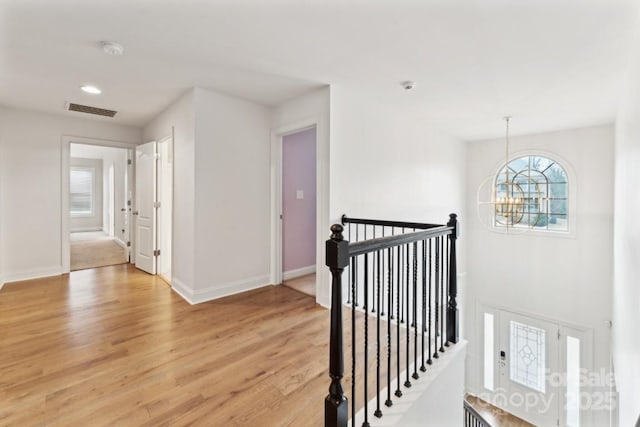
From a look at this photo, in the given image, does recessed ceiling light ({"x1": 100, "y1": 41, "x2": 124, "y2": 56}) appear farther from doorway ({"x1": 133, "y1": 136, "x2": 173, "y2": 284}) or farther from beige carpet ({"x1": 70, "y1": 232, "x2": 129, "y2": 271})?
beige carpet ({"x1": 70, "y1": 232, "x2": 129, "y2": 271})

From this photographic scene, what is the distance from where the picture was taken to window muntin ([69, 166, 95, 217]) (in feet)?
29.3

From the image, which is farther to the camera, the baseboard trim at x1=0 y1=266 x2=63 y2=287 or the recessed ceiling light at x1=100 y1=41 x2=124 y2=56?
the baseboard trim at x1=0 y1=266 x2=63 y2=287

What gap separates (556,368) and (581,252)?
206cm

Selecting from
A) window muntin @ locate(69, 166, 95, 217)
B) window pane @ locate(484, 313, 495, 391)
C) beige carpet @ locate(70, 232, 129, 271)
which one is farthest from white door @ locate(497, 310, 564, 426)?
window muntin @ locate(69, 166, 95, 217)

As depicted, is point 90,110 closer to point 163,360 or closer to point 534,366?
point 163,360

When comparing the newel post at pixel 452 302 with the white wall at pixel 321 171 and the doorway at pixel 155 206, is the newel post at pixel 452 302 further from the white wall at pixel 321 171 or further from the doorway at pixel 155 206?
the doorway at pixel 155 206

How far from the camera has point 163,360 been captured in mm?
2043

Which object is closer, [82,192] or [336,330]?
[336,330]

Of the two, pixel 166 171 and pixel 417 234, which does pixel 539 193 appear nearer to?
pixel 417 234

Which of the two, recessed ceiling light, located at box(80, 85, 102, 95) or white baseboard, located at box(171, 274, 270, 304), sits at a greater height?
recessed ceiling light, located at box(80, 85, 102, 95)

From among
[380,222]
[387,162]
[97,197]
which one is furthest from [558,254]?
[97,197]

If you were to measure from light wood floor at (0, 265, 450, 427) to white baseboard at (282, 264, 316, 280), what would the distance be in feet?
2.57

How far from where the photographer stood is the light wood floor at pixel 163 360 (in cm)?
157

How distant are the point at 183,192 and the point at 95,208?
8.07 m
